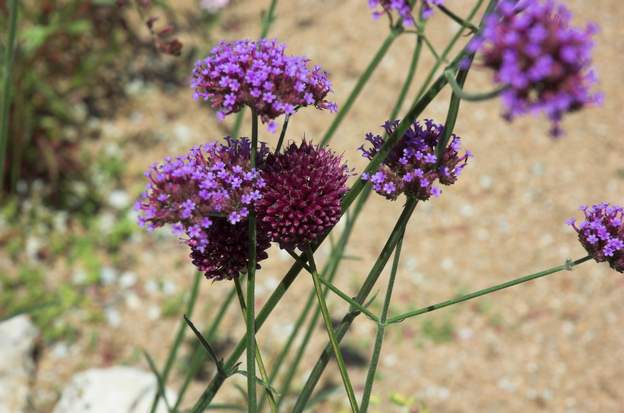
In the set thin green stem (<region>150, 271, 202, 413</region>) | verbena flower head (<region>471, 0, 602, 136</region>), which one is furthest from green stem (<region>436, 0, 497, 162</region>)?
thin green stem (<region>150, 271, 202, 413</region>)

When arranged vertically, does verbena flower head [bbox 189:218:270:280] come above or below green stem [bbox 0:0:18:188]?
below

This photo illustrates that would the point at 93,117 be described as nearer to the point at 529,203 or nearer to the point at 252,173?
the point at 529,203

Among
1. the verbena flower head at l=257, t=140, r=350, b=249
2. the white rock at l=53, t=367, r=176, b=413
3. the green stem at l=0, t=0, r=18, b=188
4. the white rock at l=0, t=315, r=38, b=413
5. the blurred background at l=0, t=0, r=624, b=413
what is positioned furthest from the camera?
the blurred background at l=0, t=0, r=624, b=413

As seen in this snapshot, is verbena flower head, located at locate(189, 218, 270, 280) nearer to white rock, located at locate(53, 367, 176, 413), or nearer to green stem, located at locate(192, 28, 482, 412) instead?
green stem, located at locate(192, 28, 482, 412)

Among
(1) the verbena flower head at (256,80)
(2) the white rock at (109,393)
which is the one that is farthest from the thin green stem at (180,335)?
(1) the verbena flower head at (256,80)

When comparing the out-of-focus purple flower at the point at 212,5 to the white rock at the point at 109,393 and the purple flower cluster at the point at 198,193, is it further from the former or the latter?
the purple flower cluster at the point at 198,193
